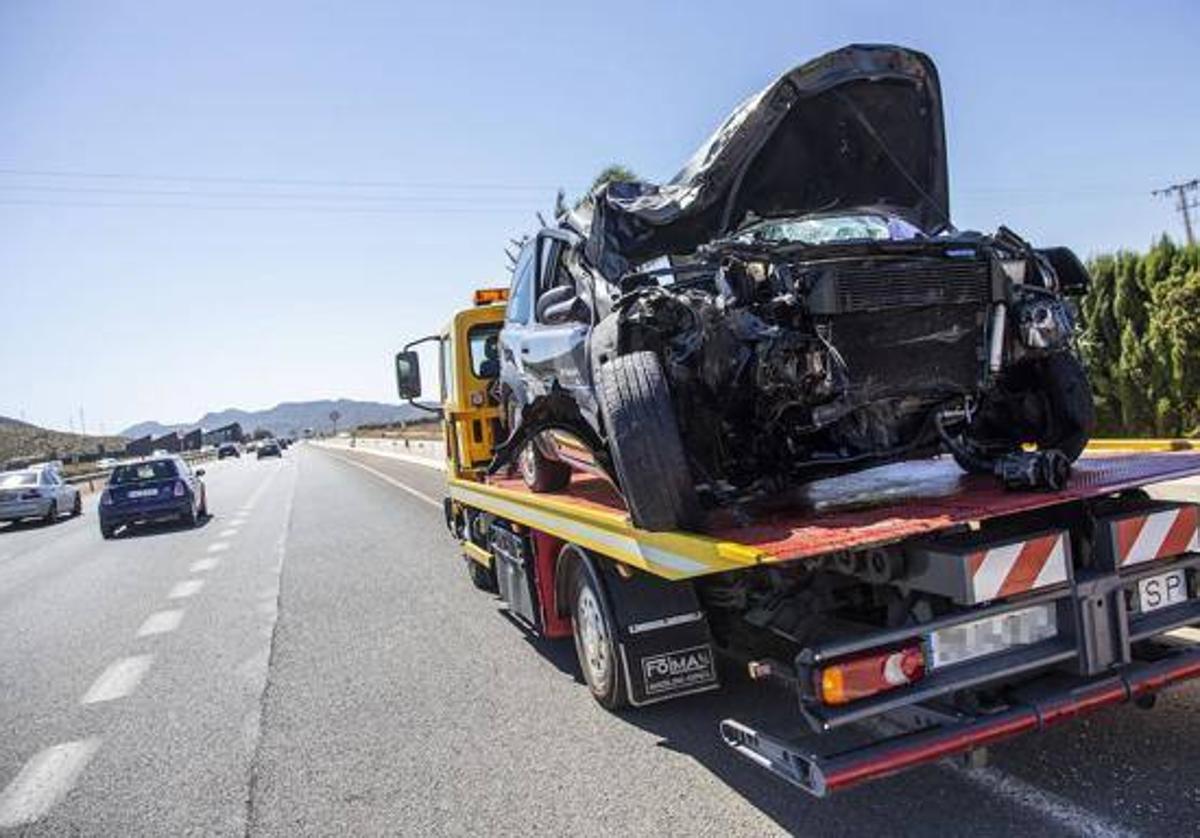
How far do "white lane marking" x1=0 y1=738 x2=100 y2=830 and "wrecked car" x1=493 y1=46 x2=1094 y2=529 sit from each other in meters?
3.06

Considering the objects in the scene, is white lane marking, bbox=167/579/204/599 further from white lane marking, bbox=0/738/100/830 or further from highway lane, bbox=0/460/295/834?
white lane marking, bbox=0/738/100/830

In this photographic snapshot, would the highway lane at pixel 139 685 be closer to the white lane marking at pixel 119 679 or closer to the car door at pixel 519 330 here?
the white lane marking at pixel 119 679

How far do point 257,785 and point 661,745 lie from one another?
74.1 inches

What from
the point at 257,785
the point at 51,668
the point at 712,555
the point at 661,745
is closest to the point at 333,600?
the point at 51,668

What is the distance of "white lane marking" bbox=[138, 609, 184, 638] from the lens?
27.7 feet

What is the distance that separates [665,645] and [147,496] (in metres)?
16.0

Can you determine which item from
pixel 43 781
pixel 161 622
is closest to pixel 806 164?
pixel 43 781

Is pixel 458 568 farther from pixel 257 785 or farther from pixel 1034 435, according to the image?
pixel 1034 435

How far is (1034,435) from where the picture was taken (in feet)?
16.7

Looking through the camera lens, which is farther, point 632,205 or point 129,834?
point 632,205

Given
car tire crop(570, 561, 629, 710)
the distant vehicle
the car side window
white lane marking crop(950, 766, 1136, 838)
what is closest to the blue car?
the distant vehicle

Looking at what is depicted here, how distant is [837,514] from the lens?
4.18m

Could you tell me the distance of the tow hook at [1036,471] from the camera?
3.97m

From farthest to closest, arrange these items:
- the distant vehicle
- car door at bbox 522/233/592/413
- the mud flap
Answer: the distant vehicle → car door at bbox 522/233/592/413 → the mud flap
